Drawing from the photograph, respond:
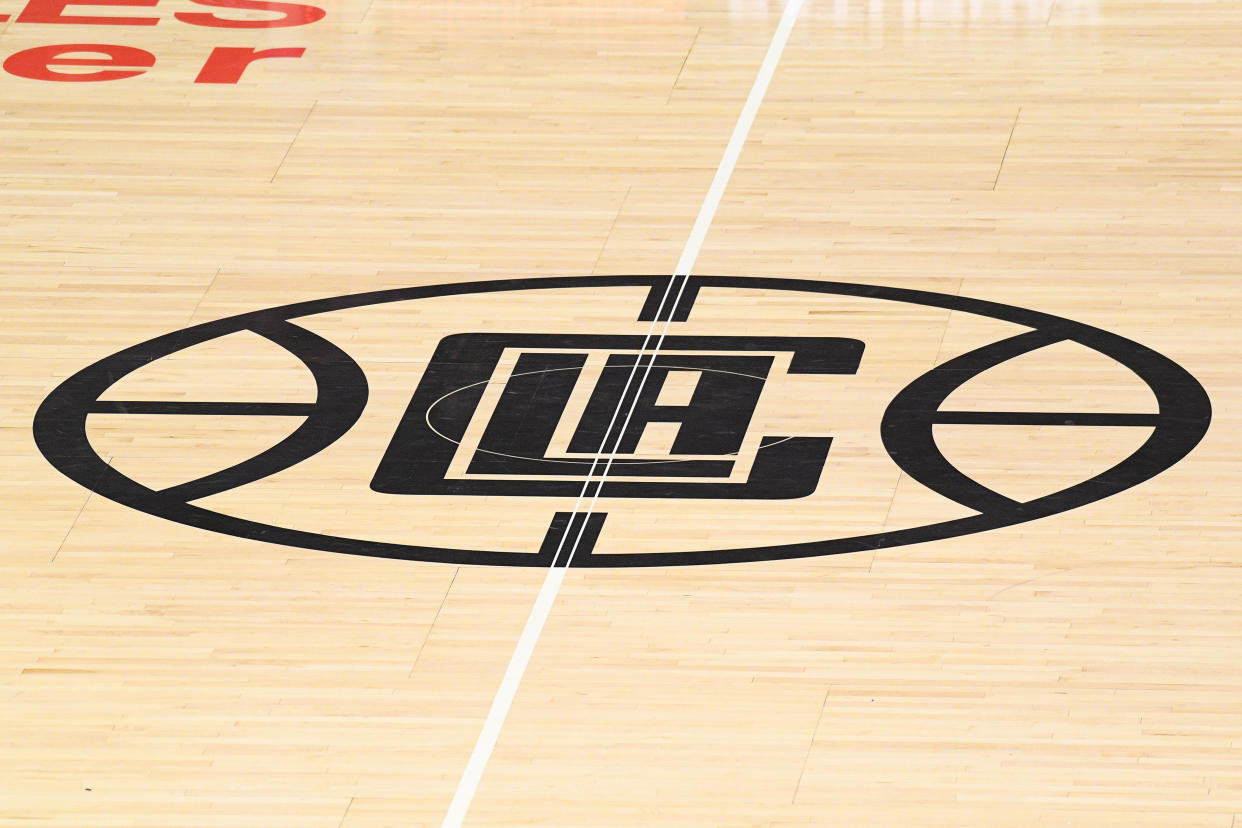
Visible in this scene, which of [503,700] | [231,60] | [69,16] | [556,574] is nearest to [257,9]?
[231,60]

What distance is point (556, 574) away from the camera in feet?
17.7

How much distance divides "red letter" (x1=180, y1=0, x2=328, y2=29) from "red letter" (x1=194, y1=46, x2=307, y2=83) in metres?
Answer: 0.29

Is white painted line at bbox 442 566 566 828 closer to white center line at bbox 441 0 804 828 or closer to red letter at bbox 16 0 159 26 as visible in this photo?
white center line at bbox 441 0 804 828

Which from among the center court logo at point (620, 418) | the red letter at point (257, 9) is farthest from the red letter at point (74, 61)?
the center court logo at point (620, 418)

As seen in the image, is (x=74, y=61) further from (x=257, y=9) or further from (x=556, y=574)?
(x=556, y=574)

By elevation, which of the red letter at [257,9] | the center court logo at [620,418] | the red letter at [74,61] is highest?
the center court logo at [620,418]

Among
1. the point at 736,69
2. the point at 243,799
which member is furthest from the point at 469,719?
the point at 736,69

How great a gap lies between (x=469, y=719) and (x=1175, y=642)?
1.65m

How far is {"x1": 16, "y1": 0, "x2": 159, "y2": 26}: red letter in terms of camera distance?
9.43 m

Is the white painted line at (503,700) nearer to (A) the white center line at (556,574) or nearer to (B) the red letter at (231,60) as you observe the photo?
(A) the white center line at (556,574)

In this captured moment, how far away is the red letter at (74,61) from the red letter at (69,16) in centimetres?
30

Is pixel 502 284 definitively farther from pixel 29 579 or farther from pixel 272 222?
pixel 29 579

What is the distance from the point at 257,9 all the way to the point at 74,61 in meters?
0.91

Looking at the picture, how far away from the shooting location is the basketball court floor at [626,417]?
471cm
